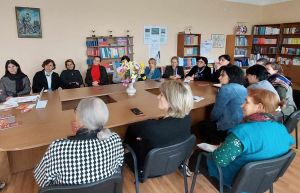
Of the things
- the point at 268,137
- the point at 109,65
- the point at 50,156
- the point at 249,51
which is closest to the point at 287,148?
the point at 268,137

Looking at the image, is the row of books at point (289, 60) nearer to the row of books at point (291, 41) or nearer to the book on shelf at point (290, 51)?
the book on shelf at point (290, 51)

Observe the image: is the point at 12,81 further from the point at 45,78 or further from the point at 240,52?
the point at 240,52

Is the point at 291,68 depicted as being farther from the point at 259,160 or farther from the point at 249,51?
the point at 259,160

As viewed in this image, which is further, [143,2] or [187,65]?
[187,65]

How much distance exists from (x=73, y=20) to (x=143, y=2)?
73.8 inches

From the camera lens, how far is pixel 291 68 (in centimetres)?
733

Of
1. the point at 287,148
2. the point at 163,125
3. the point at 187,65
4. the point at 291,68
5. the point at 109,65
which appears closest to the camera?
the point at 287,148

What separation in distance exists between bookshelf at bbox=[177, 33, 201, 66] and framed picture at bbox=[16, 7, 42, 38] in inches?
144

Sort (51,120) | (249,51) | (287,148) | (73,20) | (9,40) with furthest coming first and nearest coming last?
1. (249,51)
2. (73,20)
3. (9,40)
4. (51,120)
5. (287,148)

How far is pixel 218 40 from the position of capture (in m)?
7.35

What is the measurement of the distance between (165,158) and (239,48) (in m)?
7.18

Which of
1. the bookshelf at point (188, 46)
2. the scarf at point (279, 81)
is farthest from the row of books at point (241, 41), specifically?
the scarf at point (279, 81)

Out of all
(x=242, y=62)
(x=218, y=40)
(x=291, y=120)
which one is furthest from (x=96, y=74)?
(x=242, y=62)

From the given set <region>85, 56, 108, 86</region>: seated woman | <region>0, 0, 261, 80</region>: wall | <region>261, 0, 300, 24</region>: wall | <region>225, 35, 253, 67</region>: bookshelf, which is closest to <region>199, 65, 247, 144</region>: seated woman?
<region>85, 56, 108, 86</region>: seated woman
